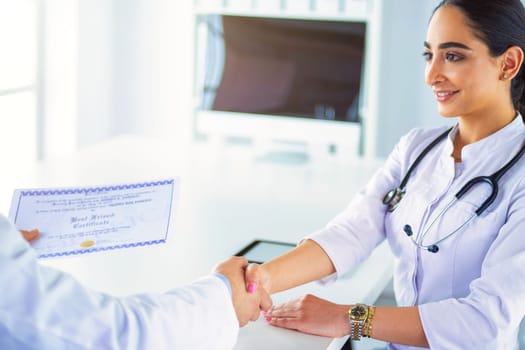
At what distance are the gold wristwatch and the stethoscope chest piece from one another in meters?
0.37

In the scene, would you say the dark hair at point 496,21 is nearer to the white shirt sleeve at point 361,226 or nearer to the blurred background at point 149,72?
the white shirt sleeve at point 361,226

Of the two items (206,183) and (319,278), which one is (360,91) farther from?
(319,278)

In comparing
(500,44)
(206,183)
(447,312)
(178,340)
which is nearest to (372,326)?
(447,312)

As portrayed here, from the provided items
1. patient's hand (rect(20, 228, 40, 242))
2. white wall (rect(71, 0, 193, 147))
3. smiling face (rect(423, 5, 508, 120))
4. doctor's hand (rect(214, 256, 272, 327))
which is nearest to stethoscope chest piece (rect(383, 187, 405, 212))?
smiling face (rect(423, 5, 508, 120))

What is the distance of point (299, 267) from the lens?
1804 millimetres

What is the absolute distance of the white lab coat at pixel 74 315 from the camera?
42.3 inches

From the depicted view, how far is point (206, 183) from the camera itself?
9.55ft

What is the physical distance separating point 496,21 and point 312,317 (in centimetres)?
73

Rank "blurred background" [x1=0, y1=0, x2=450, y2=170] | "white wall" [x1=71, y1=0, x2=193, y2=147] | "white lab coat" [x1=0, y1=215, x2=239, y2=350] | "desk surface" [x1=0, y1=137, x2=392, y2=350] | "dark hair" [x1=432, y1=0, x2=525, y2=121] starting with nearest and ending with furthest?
"white lab coat" [x1=0, y1=215, x2=239, y2=350], "dark hair" [x1=432, y1=0, x2=525, y2=121], "desk surface" [x1=0, y1=137, x2=392, y2=350], "blurred background" [x1=0, y1=0, x2=450, y2=170], "white wall" [x1=71, y1=0, x2=193, y2=147]

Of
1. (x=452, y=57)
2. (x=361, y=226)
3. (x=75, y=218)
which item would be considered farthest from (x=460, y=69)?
(x=75, y=218)

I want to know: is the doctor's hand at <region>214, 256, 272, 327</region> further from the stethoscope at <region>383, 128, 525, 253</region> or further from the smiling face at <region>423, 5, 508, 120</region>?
the smiling face at <region>423, 5, 508, 120</region>

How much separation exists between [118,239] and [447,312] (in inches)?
25.5

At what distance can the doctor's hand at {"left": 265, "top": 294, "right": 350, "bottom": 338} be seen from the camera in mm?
1558

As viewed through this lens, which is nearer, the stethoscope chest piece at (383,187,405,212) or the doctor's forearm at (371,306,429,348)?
the doctor's forearm at (371,306,429,348)
